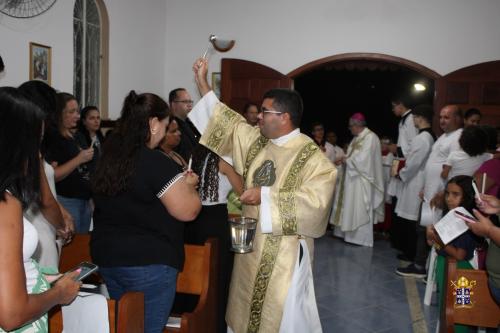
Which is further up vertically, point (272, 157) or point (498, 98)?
point (498, 98)

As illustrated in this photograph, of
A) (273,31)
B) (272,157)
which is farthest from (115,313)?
(273,31)

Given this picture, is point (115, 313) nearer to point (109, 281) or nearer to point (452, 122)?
point (109, 281)

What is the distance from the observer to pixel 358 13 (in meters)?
7.32

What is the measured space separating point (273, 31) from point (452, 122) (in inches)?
138

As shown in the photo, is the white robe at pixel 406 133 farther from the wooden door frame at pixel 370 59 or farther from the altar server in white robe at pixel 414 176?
the wooden door frame at pixel 370 59

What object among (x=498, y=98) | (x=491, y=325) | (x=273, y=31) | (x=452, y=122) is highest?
(x=273, y=31)

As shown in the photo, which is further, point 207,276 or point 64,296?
point 207,276

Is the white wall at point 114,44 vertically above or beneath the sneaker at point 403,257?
above

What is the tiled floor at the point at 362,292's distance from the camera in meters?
3.91

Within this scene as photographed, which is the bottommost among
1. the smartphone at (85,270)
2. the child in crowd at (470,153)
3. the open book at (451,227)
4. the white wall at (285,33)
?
the open book at (451,227)

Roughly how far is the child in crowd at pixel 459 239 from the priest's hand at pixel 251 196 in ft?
4.69

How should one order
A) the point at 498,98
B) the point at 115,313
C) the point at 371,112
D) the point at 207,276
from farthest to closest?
the point at 371,112, the point at 498,98, the point at 207,276, the point at 115,313

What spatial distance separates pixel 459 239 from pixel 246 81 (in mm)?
4811

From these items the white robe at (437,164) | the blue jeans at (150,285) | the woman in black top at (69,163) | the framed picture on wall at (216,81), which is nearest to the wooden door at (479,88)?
the white robe at (437,164)
